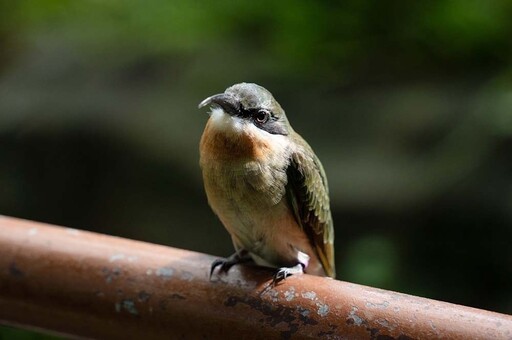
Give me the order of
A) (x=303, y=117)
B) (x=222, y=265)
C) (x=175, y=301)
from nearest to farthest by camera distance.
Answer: (x=175, y=301), (x=222, y=265), (x=303, y=117)

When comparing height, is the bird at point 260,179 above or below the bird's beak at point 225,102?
below

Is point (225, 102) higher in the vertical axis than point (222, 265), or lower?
higher

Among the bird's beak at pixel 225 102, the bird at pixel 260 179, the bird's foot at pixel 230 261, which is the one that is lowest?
the bird's foot at pixel 230 261

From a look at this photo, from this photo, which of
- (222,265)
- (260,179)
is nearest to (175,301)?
(222,265)

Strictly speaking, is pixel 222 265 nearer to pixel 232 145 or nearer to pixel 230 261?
pixel 230 261

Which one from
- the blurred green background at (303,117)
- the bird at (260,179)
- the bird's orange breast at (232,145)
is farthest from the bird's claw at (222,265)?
the blurred green background at (303,117)

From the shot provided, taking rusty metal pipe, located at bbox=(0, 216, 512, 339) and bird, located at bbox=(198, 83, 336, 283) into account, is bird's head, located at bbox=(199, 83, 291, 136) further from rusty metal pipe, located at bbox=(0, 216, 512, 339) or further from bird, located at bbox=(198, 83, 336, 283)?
rusty metal pipe, located at bbox=(0, 216, 512, 339)

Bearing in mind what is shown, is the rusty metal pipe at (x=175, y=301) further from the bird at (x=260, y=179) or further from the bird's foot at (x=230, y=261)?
the bird at (x=260, y=179)

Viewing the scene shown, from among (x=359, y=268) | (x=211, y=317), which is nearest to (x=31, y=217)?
(x=359, y=268)
